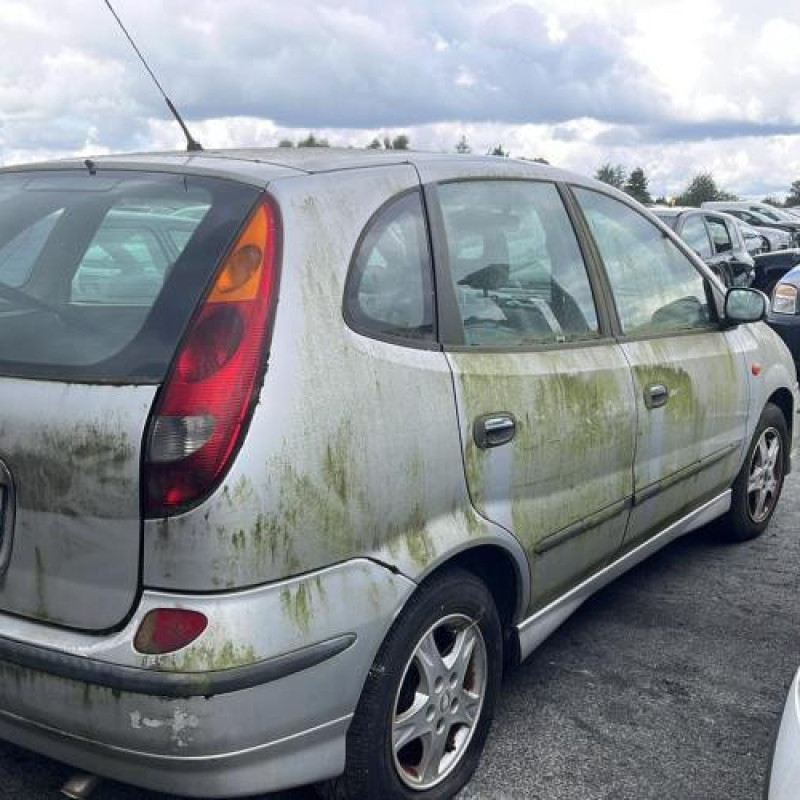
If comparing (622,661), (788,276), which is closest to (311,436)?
(622,661)

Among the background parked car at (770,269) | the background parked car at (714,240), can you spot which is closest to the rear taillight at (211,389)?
the background parked car at (714,240)

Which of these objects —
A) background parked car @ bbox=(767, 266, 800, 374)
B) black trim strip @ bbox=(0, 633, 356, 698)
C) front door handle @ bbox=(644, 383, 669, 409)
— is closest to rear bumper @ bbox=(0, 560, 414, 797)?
black trim strip @ bbox=(0, 633, 356, 698)

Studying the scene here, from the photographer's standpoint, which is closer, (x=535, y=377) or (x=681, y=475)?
(x=535, y=377)

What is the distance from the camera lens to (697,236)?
10914 mm

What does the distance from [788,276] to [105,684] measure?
23.1ft

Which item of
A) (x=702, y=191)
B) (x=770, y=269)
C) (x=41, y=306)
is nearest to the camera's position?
(x=41, y=306)

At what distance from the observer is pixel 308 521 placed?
6.75ft

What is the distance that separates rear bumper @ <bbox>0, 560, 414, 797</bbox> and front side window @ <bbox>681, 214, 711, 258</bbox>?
940 cm

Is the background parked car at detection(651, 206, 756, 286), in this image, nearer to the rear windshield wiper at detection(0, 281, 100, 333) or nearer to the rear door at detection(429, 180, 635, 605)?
the rear door at detection(429, 180, 635, 605)

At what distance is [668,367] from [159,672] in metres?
2.20

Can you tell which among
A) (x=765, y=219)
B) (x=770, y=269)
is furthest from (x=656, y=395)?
(x=765, y=219)

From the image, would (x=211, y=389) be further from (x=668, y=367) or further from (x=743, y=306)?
(x=743, y=306)

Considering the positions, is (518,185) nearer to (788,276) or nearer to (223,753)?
(223,753)

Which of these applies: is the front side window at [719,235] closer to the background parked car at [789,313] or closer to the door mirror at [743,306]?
the background parked car at [789,313]
